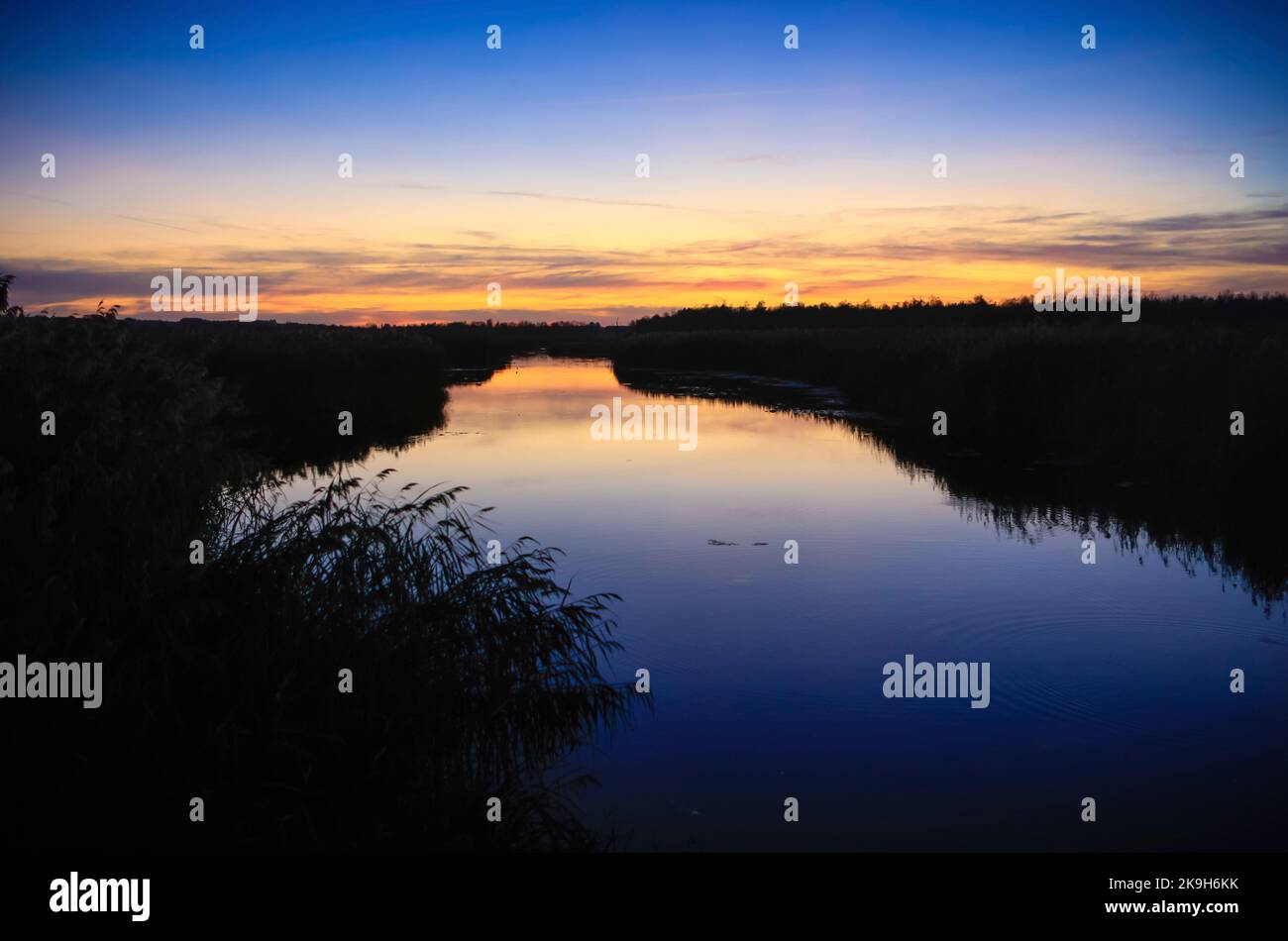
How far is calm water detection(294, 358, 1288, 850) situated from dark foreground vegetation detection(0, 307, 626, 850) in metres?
0.63

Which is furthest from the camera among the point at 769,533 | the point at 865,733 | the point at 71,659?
the point at 769,533

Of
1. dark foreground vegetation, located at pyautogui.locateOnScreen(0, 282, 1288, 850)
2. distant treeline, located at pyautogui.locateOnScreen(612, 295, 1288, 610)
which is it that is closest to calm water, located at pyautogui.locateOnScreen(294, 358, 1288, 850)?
dark foreground vegetation, located at pyautogui.locateOnScreen(0, 282, 1288, 850)

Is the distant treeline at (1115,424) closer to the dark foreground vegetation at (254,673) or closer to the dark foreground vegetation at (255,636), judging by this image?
the dark foreground vegetation at (255,636)

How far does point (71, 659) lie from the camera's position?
468 centimetres

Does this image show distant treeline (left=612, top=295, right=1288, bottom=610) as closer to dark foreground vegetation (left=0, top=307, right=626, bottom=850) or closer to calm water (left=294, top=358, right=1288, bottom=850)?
calm water (left=294, top=358, right=1288, bottom=850)

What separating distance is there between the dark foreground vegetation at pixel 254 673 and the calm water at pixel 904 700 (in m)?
0.63

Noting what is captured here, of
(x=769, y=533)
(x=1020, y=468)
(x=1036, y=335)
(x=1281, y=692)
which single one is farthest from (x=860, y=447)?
(x=1281, y=692)

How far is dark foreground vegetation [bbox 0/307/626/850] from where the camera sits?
4.43 metres

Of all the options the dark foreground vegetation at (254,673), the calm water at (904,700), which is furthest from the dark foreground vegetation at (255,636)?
the calm water at (904,700)

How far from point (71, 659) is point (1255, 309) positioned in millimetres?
45592

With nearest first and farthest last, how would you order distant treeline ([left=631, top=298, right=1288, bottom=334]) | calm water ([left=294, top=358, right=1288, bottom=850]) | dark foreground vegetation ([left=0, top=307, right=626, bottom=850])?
dark foreground vegetation ([left=0, top=307, right=626, bottom=850])
calm water ([left=294, top=358, right=1288, bottom=850])
distant treeline ([left=631, top=298, right=1288, bottom=334])

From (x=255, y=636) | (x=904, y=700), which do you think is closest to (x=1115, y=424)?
(x=904, y=700)
